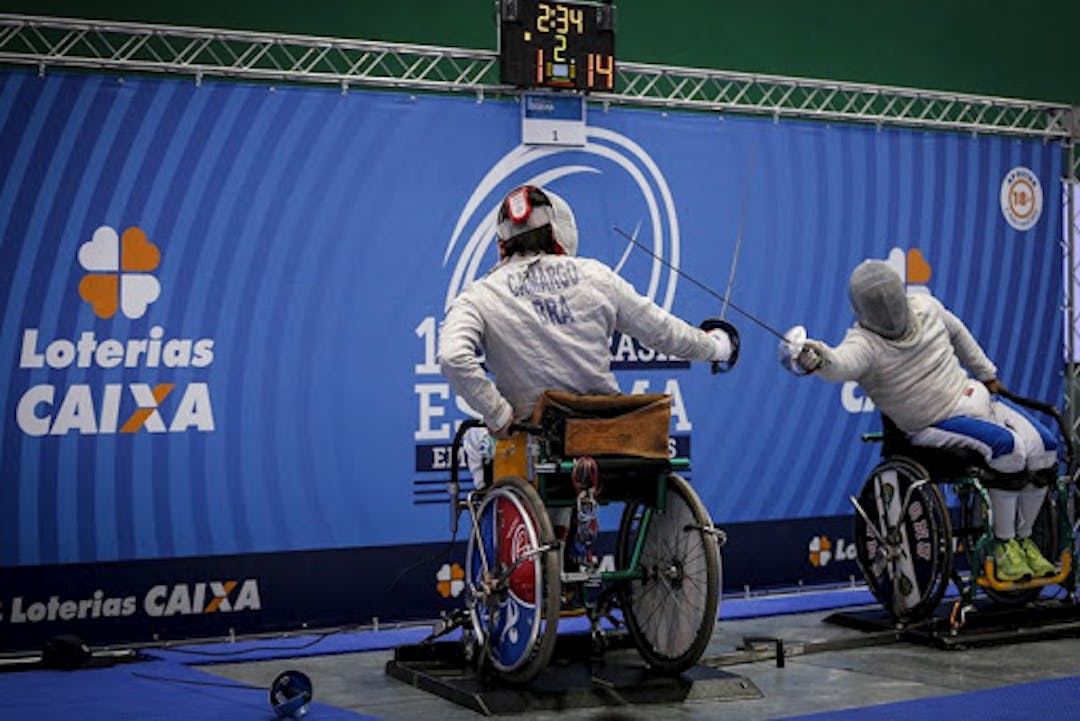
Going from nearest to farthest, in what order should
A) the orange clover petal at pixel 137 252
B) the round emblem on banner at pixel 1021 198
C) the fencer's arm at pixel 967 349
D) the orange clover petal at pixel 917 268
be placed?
the orange clover petal at pixel 137 252, the fencer's arm at pixel 967 349, the orange clover petal at pixel 917 268, the round emblem on banner at pixel 1021 198

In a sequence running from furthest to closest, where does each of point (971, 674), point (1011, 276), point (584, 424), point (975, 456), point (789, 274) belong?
point (1011, 276) → point (789, 274) → point (975, 456) → point (971, 674) → point (584, 424)

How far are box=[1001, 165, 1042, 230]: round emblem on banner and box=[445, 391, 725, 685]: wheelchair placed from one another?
332 centimetres

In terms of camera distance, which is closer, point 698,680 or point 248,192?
point 698,680

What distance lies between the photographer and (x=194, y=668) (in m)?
5.36

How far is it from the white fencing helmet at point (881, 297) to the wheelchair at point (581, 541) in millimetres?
1305

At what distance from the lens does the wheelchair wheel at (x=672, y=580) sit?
15.3 ft

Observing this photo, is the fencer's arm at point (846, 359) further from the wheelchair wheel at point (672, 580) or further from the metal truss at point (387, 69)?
the metal truss at point (387, 69)

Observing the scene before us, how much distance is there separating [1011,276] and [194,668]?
13.8 ft

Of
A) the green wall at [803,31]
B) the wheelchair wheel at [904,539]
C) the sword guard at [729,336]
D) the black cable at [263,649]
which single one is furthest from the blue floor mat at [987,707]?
the green wall at [803,31]

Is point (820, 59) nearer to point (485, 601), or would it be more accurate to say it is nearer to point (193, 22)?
point (193, 22)

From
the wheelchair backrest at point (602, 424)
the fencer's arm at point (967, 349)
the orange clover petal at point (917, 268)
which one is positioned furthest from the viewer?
the orange clover petal at point (917, 268)

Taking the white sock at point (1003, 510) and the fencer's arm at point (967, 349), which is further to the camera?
the fencer's arm at point (967, 349)

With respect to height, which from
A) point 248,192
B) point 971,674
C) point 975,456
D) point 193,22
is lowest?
point 971,674

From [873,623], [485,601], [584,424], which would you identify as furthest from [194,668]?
[873,623]
